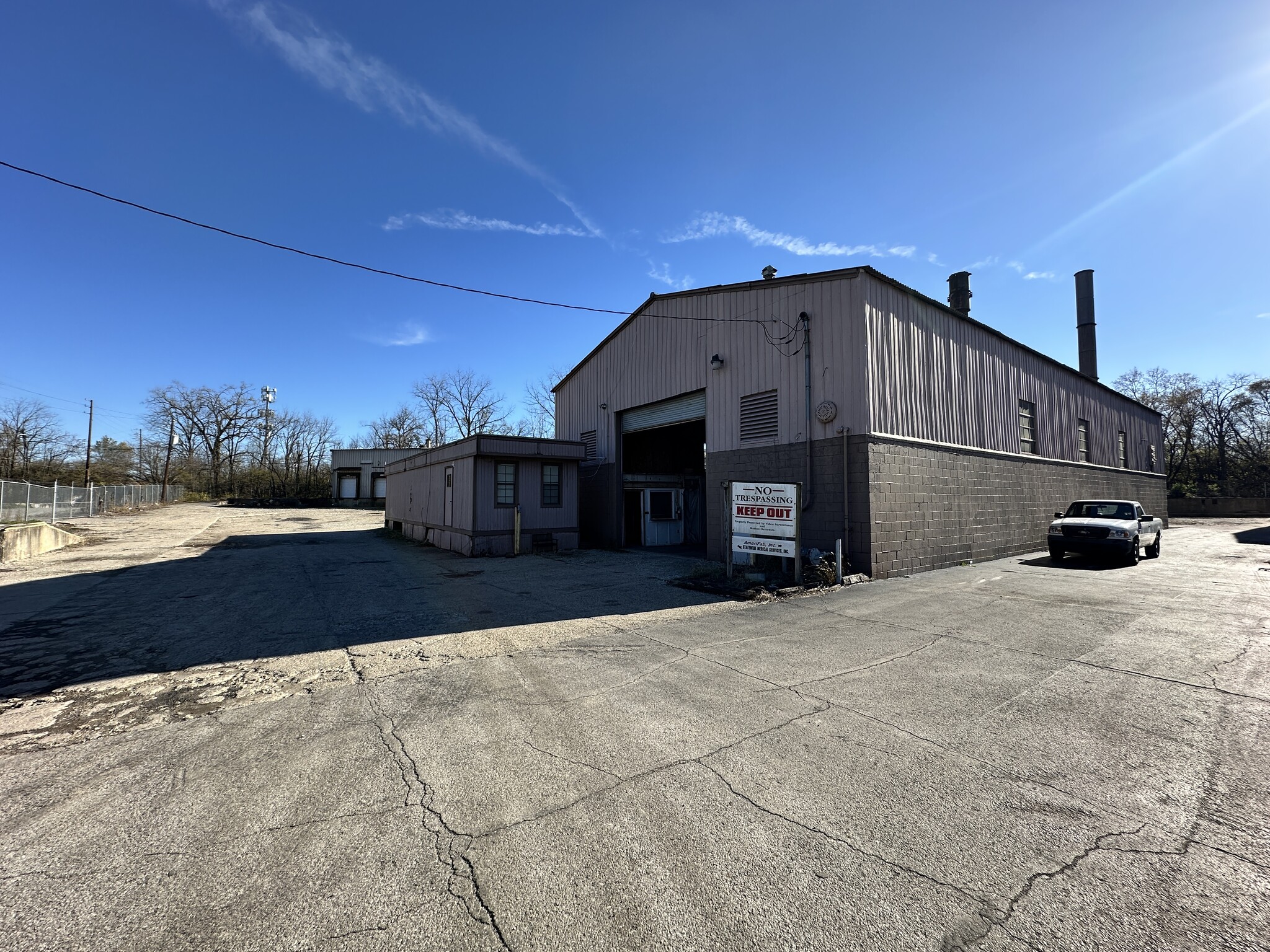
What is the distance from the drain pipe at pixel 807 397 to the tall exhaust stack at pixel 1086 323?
26.3 meters

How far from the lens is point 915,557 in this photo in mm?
11930

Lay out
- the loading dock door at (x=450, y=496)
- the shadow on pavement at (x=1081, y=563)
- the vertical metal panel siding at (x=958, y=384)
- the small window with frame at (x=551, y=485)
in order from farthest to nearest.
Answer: the loading dock door at (x=450, y=496)
the small window with frame at (x=551, y=485)
the shadow on pavement at (x=1081, y=563)
the vertical metal panel siding at (x=958, y=384)

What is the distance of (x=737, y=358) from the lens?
13.6 meters

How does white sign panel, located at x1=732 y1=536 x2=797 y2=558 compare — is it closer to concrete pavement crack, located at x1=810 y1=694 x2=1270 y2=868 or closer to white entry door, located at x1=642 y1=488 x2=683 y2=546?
concrete pavement crack, located at x1=810 y1=694 x2=1270 y2=868

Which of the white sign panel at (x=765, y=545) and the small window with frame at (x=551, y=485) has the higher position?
the small window with frame at (x=551, y=485)

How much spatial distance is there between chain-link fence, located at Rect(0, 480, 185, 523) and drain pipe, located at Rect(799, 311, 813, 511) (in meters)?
24.2

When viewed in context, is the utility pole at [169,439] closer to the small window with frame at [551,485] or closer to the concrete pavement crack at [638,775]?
the small window with frame at [551,485]

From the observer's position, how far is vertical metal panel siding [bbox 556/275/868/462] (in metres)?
11.4

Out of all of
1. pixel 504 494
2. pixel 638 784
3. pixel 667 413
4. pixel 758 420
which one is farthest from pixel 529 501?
pixel 638 784

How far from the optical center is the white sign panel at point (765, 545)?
10242mm

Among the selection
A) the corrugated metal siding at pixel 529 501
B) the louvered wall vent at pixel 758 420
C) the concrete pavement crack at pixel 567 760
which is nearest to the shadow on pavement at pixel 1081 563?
the louvered wall vent at pixel 758 420

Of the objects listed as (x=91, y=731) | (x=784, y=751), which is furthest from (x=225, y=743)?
(x=784, y=751)

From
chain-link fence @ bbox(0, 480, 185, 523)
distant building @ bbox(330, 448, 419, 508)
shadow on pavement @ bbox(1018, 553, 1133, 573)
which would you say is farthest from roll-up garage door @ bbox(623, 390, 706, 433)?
distant building @ bbox(330, 448, 419, 508)

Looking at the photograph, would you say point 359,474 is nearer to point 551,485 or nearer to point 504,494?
point 551,485
